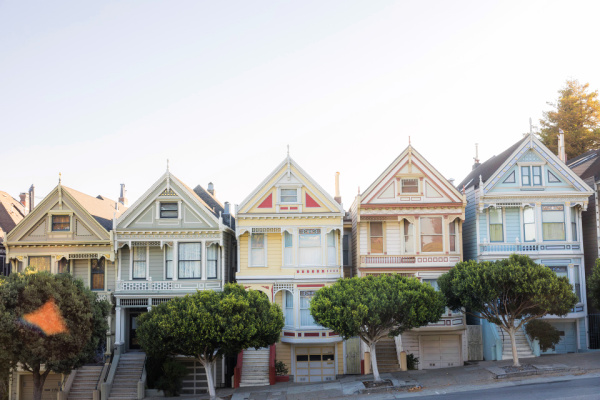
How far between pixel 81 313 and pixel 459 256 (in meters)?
21.9

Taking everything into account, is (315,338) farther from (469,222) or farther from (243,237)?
(469,222)

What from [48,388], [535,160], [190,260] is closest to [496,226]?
[535,160]

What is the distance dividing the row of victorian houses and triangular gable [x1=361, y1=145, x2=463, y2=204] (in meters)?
0.06

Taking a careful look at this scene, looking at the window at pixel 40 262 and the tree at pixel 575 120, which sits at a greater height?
the tree at pixel 575 120

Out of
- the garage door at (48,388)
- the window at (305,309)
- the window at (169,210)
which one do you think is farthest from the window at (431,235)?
the garage door at (48,388)

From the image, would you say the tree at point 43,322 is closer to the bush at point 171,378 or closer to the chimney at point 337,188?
the bush at point 171,378

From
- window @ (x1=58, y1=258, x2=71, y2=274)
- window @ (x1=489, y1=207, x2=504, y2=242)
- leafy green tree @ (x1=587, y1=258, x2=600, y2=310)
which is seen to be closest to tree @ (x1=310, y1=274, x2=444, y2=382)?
window @ (x1=489, y1=207, x2=504, y2=242)

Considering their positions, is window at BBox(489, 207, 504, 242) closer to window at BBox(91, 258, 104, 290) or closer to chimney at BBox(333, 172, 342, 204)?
chimney at BBox(333, 172, 342, 204)

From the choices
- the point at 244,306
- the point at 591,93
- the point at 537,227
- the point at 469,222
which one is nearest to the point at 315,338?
the point at 244,306

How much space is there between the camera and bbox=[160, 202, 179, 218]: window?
3488 cm

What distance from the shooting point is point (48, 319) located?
27.2 metres

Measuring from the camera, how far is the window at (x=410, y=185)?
3493 centimetres

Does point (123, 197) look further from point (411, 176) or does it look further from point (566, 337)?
point (566, 337)

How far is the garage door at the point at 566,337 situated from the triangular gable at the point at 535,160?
828cm
